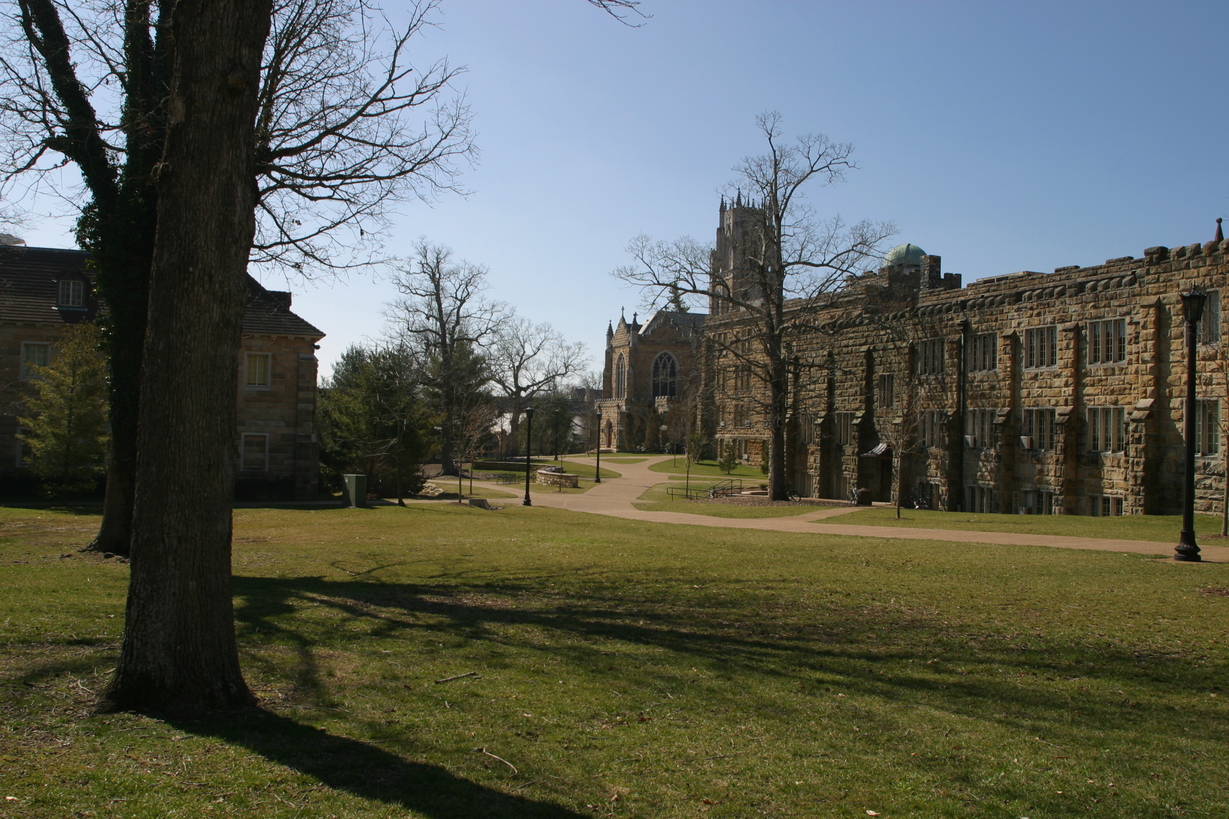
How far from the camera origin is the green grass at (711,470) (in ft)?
170

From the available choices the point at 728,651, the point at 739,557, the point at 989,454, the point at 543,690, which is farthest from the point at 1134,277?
the point at 543,690

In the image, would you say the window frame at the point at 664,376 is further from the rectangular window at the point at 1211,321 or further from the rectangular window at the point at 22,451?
the rectangular window at the point at 1211,321

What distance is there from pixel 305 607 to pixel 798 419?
35.1 metres

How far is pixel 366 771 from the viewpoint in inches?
192

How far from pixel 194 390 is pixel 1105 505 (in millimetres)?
28546

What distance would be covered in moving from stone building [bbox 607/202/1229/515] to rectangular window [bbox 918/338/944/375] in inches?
2.1

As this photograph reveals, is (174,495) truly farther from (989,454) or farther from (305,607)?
(989,454)

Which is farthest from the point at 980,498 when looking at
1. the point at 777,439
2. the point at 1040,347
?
the point at 777,439

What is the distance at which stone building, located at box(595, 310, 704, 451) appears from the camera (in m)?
85.1

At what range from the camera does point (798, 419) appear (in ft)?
139

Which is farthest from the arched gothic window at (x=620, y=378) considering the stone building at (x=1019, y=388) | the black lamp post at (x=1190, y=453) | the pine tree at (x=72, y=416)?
the black lamp post at (x=1190, y=453)

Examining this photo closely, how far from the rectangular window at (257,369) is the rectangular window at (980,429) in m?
27.4

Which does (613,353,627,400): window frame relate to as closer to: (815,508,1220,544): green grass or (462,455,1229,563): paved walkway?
(462,455,1229,563): paved walkway

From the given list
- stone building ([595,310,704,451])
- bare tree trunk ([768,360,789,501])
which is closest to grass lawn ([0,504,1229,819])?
bare tree trunk ([768,360,789,501])
